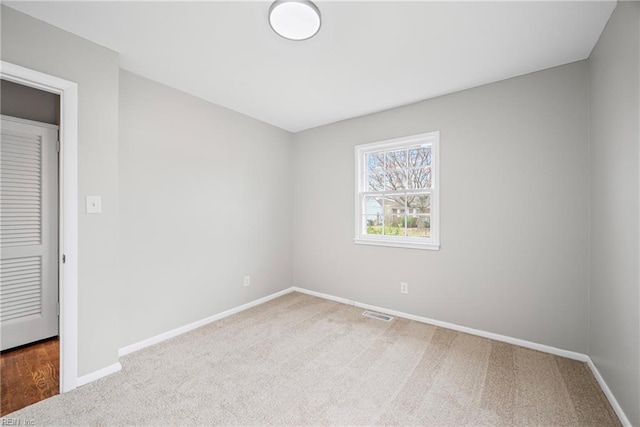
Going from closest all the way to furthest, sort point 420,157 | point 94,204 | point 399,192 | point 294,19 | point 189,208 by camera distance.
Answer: point 294,19, point 94,204, point 189,208, point 420,157, point 399,192

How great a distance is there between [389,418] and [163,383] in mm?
1602

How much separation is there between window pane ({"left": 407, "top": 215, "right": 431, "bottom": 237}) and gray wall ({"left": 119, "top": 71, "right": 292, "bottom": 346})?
6.17 feet

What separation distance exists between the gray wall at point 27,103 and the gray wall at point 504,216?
333cm

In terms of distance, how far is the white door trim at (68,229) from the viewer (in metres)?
1.89

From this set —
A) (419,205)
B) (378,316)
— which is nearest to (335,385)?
(378,316)

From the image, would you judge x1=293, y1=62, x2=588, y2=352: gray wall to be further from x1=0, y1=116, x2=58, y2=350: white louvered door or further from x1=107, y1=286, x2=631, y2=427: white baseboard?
x1=0, y1=116, x2=58, y2=350: white louvered door

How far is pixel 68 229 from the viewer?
190 centimetres

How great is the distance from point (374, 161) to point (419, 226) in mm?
1022

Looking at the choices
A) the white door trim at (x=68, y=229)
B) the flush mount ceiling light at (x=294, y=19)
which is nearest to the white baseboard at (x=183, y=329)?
the white door trim at (x=68, y=229)

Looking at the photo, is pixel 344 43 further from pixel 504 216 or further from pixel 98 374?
pixel 98 374

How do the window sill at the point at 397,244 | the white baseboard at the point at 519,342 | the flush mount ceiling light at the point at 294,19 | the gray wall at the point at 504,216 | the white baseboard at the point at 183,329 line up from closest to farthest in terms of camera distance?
1. the flush mount ceiling light at the point at 294,19
2. the white baseboard at the point at 519,342
3. the gray wall at the point at 504,216
4. the white baseboard at the point at 183,329
5. the window sill at the point at 397,244

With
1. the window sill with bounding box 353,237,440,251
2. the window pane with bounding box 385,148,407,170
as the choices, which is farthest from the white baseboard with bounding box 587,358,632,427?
the window pane with bounding box 385,148,407,170

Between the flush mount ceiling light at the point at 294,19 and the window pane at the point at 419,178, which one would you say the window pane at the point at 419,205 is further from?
the flush mount ceiling light at the point at 294,19

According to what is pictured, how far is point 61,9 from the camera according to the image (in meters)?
1.72
